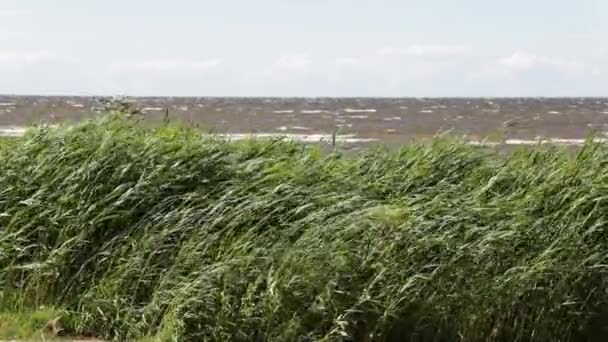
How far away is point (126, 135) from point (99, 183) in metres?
0.67

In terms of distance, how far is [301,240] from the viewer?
21.7ft

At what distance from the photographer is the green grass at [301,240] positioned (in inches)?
255

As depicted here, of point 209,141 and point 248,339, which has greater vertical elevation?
point 209,141

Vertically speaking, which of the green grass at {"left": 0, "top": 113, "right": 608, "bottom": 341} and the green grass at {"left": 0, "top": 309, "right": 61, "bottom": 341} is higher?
the green grass at {"left": 0, "top": 113, "right": 608, "bottom": 341}

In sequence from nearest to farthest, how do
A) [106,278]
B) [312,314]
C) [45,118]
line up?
[312,314] → [106,278] → [45,118]

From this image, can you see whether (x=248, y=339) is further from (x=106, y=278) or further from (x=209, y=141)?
(x=209, y=141)

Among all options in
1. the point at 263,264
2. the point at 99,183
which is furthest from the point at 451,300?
the point at 99,183

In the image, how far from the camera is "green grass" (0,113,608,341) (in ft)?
21.3

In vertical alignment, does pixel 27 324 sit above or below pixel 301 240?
below

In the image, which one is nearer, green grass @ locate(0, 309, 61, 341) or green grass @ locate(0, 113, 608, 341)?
green grass @ locate(0, 113, 608, 341)

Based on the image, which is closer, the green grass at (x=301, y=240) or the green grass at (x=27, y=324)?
the green grass at (x=301, y=240)

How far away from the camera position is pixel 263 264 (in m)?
6.53

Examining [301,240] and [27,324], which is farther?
[27,324]

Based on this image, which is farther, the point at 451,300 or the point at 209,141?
the point at 209,141
